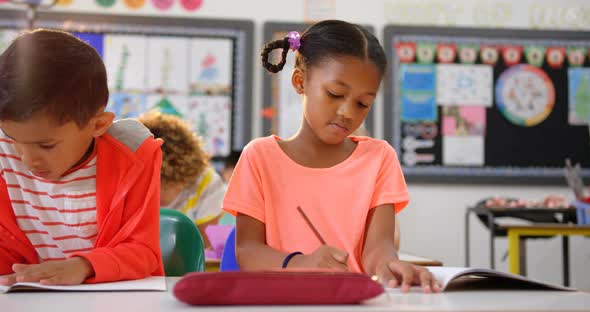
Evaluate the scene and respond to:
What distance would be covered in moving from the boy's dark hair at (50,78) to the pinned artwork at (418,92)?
146 inches

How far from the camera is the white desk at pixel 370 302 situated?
650 millimetres

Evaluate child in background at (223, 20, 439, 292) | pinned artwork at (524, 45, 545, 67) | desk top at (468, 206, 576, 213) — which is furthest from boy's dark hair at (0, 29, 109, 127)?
pinned artwork at (524, 45, 545, 67)

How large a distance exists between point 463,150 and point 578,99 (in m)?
0.84

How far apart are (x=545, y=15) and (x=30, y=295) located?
14.9 feet

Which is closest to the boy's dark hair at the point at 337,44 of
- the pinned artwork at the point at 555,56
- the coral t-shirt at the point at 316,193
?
the coral t-shirt at the point at 316,193

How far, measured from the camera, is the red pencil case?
65 centimetres

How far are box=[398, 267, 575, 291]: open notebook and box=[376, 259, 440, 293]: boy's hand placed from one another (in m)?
0.02

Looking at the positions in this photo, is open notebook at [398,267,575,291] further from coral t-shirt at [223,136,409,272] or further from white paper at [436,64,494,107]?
white paper at [436,64,494,107]

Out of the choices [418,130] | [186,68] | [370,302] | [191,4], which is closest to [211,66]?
[186,68]

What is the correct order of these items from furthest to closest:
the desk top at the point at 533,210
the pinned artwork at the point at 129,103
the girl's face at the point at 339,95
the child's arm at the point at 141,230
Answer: the pinned artwork at the point at 129,103 < the desk top at the point at 533,210 < the girl's face at the point at 339,95 < the child's arm at the point at 141,230

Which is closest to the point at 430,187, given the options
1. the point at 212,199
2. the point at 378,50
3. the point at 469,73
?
the point at 469,73

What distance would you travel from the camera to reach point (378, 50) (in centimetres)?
137

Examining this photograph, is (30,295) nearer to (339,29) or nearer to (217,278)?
(217,278)

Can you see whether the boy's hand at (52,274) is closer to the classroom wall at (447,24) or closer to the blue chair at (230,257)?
the blue chair at (230,257)
